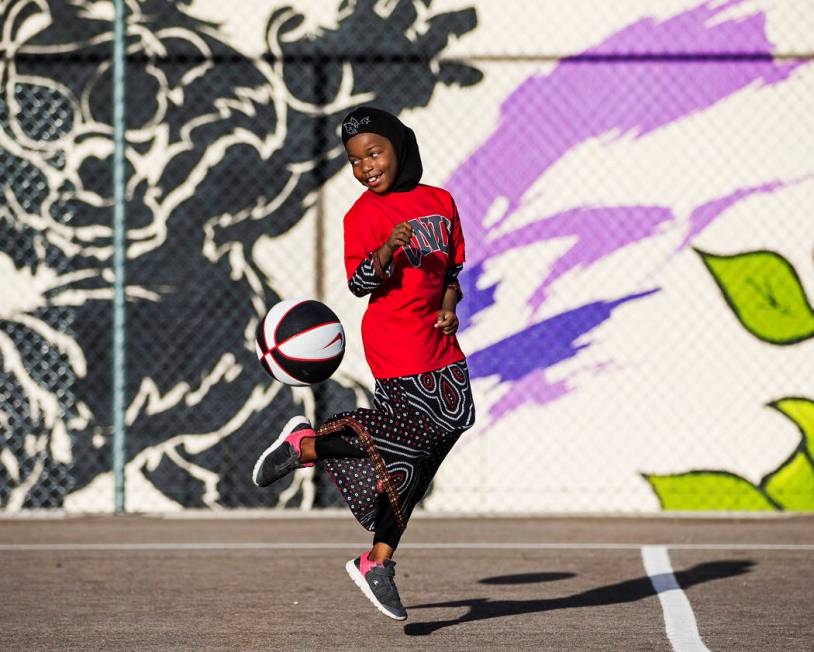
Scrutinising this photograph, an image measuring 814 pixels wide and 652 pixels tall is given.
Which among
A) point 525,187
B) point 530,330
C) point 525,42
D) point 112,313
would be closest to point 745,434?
point 530,330

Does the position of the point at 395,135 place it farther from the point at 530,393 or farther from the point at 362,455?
the point at 530,393

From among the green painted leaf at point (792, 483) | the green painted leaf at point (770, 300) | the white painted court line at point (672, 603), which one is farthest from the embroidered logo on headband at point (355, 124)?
the green painted leaf at point (792, 483)

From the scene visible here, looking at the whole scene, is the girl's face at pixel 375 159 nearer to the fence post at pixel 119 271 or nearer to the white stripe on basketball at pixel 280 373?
the white stripe on basketball at pixel 280 373

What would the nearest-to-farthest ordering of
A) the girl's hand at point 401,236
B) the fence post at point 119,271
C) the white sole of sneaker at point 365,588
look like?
the girl's hand at point 401,236, the white sole of sneaker at point 365,588, the fence post at point 119,271

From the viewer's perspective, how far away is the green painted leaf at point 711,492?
29.7 ft

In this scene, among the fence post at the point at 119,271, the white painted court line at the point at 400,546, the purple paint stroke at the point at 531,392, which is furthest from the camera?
the purple paint stroke at the point at 531,392

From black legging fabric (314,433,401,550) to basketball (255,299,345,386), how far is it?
10.7 inches

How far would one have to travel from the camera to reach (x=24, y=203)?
9.22 m

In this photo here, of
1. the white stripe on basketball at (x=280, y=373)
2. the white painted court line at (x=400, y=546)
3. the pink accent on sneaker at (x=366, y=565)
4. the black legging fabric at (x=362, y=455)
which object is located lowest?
the white painted court line at (x=400, y=546)

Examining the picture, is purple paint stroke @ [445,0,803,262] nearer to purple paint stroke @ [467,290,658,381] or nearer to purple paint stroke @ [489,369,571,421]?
purple paint stroke @ [467,290,658,381]

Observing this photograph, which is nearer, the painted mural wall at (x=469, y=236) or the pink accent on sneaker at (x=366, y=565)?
the pink accent on sneaker at (x=366, y=565)

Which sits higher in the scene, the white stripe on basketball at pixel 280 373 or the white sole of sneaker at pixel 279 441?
the white stripe on basketball at pixel 280 373

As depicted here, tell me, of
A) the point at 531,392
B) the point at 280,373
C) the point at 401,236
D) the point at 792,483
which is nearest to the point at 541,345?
the point at 531,392

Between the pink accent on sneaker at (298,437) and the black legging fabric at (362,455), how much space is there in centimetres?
6
